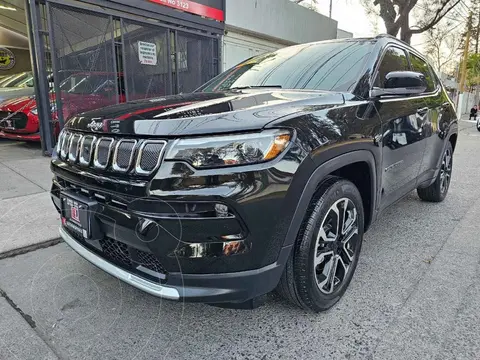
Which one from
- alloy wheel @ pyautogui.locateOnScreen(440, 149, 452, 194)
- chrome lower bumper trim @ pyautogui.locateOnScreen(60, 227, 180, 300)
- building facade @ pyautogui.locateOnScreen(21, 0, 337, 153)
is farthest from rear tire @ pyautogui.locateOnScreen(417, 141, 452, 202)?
building facade @ pyautogui.locateOnScreen(21, 0, 337, 153)

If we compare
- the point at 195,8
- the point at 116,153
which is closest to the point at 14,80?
the point at 195,8

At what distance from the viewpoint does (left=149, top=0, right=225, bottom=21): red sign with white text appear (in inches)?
302

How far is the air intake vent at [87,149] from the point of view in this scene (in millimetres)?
1979

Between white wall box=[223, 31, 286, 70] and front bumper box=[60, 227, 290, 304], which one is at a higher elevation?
white wall box=[223, 31, 286, 70]

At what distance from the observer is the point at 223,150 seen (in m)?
1.67

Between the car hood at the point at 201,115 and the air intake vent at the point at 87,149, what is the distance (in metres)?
0.06

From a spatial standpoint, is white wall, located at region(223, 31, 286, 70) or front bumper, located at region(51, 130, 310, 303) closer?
front bumper, located at region(51, 130, 310, 303)

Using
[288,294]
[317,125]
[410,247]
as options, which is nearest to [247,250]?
[288,294]

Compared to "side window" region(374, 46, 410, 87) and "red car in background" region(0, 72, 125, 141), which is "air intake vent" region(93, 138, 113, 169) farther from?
"red car in background" region(0, 72, 125, 141)

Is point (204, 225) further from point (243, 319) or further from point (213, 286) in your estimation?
point (243, 319)

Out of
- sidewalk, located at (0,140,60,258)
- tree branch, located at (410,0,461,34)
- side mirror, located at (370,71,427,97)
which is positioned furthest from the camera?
tree branch, located at (410,0,461,34)

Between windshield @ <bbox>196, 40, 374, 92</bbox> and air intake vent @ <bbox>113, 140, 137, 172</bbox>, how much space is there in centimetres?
144

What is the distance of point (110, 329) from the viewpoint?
A: 2117 millimetres

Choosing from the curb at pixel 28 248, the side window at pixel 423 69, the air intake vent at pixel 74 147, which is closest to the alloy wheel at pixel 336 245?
the air intake vent at pixel 74 147
